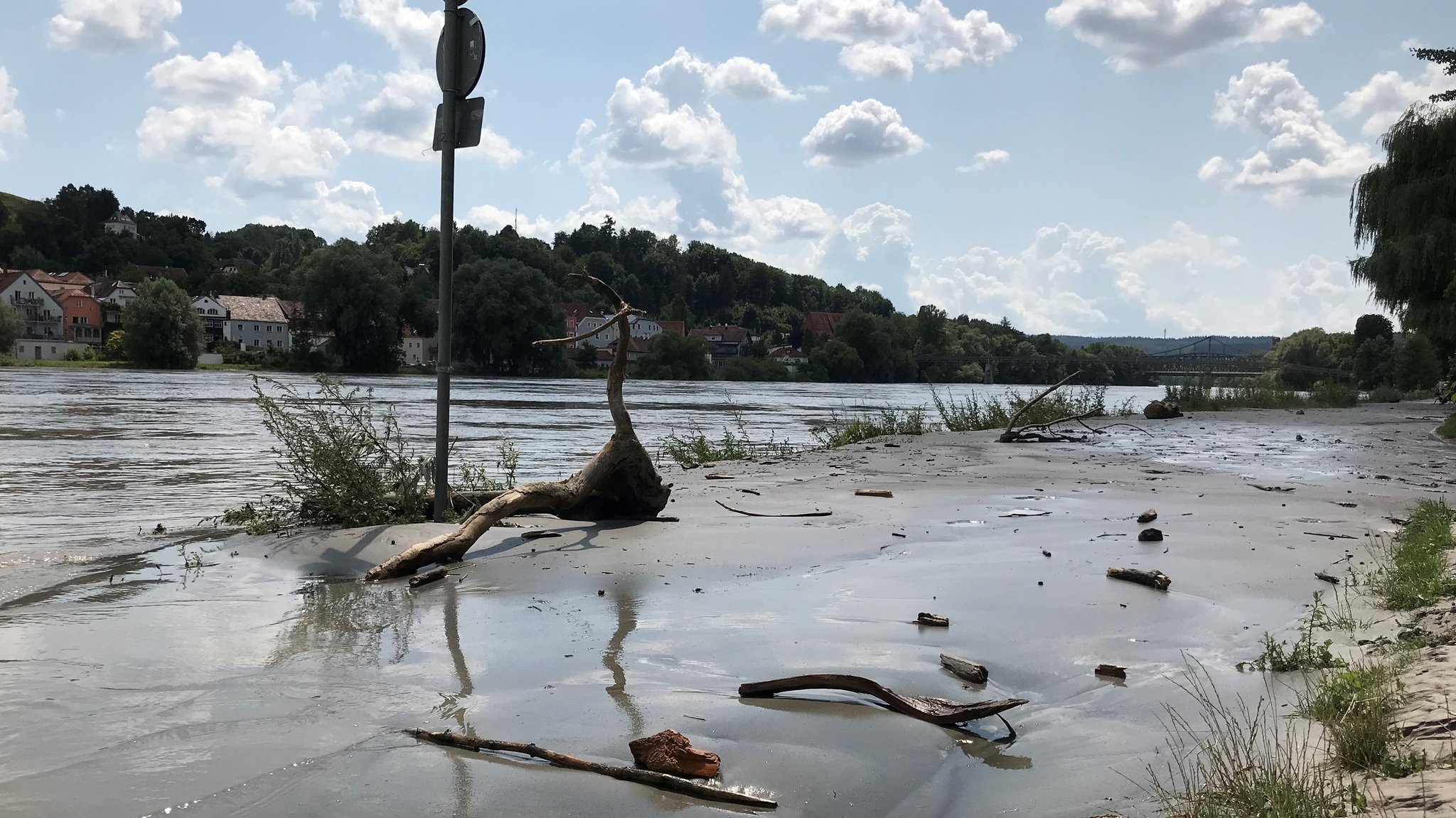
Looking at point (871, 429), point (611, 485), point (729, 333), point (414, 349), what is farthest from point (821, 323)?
point (611, 485)

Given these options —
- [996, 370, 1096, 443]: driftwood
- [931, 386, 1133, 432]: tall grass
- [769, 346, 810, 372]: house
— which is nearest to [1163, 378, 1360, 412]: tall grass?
[931, 386, 1133, 432]: tall grass

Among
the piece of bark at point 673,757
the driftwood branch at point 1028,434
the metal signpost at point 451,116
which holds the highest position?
the metal signpost at point 451,116

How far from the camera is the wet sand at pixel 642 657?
3262 mm

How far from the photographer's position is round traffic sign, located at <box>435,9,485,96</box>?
292 inches

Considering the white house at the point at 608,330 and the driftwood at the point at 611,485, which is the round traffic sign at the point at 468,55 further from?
the white house at the point at 608,330

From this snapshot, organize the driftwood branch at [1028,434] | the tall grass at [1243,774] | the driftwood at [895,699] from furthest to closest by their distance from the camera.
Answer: the driftwood branch at [1028,434]
the driftwood at [895,699]
the tall grass at [1243,774]

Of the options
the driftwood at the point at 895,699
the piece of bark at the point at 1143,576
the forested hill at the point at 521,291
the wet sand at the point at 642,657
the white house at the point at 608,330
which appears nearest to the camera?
the wet sand at the point at 642,657

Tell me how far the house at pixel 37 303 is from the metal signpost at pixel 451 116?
13736 centimetres

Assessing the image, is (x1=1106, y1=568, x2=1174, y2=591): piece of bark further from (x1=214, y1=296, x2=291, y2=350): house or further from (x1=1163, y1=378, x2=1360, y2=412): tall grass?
(x1=214, y1=296, x2=291, y2=350): house

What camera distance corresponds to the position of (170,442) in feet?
62.4

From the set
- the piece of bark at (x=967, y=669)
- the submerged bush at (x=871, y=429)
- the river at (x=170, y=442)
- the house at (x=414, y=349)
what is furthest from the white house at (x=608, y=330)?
the piece of bark at (x=967, y=669)

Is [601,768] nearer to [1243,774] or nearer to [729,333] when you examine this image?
[1243,774]

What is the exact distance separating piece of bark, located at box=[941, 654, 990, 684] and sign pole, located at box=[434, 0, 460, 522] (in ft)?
14.1

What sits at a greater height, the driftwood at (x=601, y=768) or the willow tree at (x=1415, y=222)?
the willow tree at (x=1415, y=222)
